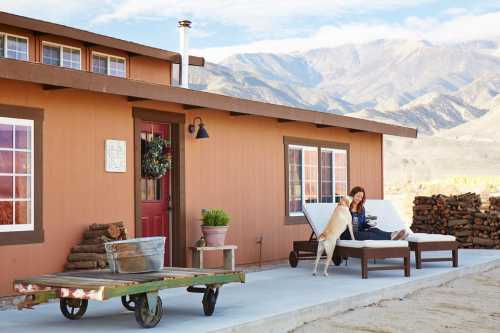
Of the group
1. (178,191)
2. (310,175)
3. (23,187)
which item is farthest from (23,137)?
(310,175)

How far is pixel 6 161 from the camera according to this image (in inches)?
360

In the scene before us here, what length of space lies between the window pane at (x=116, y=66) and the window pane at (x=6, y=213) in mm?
7505

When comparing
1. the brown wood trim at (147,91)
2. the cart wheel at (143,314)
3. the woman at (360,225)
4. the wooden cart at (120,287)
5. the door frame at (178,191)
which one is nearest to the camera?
the wooden cart at (120,287)

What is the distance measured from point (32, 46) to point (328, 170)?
19.0 feet

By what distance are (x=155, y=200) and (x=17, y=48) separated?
16.2 feet

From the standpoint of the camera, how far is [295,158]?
1452 cm

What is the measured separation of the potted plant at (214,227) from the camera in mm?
11438

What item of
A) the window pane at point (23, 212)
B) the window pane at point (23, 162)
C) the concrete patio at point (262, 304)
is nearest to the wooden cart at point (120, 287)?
the concrete patio at point (262, 304)

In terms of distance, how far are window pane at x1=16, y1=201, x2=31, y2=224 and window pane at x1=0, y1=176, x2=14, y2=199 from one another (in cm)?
16

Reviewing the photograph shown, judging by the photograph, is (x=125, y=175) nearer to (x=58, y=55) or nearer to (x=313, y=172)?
(x=313, y=172)

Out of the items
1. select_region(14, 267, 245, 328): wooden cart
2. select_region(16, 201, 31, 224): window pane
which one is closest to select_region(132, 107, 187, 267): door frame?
select_region(16, 201, 31, 224): window pane

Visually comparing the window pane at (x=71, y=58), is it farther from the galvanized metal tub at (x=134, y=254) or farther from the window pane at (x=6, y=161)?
the galvanized metal tub at (x=134, y=254)

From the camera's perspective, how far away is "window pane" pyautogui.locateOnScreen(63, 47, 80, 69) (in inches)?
611

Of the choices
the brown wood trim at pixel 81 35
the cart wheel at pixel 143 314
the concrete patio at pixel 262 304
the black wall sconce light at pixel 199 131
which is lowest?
the concrete patio at pixel 262 304
